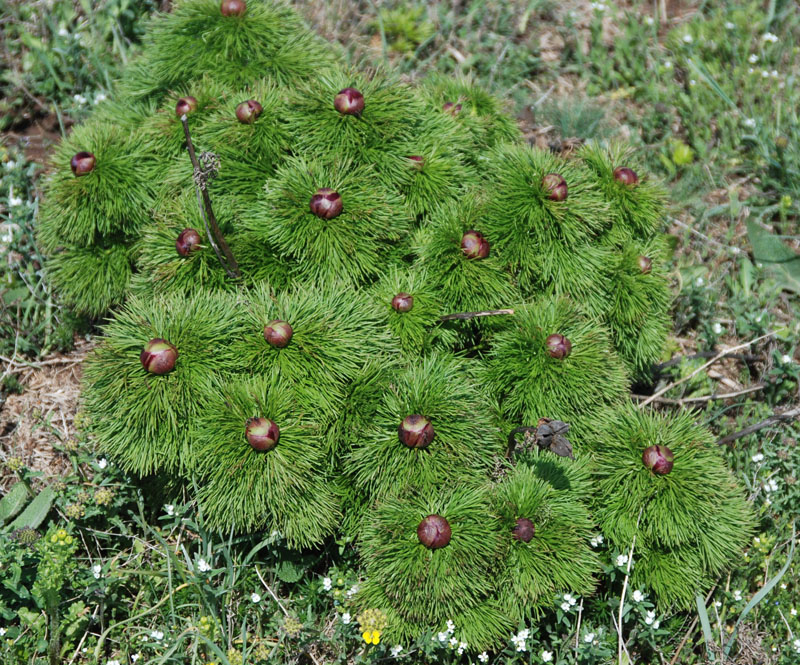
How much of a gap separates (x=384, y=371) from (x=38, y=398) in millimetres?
1471

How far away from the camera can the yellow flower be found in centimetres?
198

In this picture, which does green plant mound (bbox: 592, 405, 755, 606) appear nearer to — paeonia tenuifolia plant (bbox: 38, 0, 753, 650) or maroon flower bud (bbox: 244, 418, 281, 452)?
paeonia tenuifolia plant (bbox: 38, 0, 753, 650)

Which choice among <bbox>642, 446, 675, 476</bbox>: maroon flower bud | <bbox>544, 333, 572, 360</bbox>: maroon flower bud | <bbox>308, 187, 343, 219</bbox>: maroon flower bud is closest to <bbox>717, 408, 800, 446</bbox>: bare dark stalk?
<bbox>642, 446, 675, 476</bbox>: maroon flower bud

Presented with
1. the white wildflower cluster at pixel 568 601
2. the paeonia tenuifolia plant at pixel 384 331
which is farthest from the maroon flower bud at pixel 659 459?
the white wildflower cluster at pixel 568 601

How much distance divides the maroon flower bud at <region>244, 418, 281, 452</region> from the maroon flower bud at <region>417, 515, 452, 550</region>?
0.44m

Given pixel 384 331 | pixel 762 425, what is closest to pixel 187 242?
pixel 384 331

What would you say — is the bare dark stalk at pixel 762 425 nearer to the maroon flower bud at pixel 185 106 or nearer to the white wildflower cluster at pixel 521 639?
the white wildflower cluster at pixel 521 639

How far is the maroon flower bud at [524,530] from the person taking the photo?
6.55 ft

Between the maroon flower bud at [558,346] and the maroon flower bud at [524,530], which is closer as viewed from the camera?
the maroon flower bud at [524,530]

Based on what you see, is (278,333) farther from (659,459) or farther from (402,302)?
(659,459)

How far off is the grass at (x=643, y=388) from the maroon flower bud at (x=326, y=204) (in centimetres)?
98

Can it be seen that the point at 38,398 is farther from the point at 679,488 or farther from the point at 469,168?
the point at 679,488

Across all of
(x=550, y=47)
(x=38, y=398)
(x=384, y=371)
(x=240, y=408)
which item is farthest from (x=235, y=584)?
(x=550, y=47)

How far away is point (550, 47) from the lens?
4059mm
